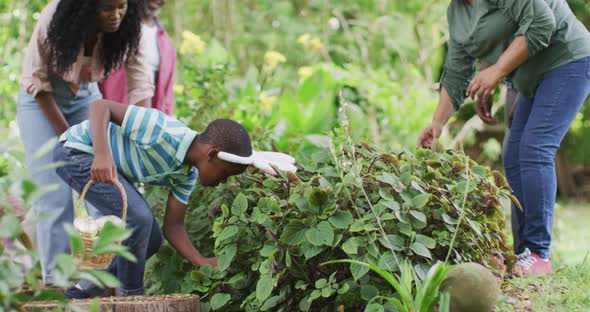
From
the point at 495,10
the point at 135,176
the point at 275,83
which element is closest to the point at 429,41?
the point at 275,83

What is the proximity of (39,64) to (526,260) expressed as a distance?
243cm

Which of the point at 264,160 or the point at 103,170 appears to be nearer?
the point at 103,170

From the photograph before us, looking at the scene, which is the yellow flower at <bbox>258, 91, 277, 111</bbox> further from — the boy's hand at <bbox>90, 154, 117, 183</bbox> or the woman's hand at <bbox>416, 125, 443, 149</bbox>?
the boy's hand at <bbox>90, 154, 117, 183</bbox>

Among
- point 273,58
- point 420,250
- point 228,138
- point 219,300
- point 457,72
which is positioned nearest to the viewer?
point 420,250

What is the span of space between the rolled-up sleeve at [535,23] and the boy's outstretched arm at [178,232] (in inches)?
65.9

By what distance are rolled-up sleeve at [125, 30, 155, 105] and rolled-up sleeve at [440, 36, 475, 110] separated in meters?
1.61

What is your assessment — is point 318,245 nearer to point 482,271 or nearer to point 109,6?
point 482,271

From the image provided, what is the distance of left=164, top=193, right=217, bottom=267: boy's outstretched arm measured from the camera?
3.19 m

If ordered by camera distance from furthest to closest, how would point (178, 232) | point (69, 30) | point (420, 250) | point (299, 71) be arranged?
point (299, 71)
point (69, 30)
point (178, 232)
point (420, 250)

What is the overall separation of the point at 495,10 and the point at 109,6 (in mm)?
1732

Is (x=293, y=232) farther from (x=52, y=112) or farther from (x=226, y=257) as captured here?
(x=52, y=112)

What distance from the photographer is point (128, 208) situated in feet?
9.95

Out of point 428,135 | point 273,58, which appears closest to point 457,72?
point 428,135

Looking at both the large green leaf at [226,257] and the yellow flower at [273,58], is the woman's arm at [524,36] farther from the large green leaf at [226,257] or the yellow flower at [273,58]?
the yellow flower at [273,58]
